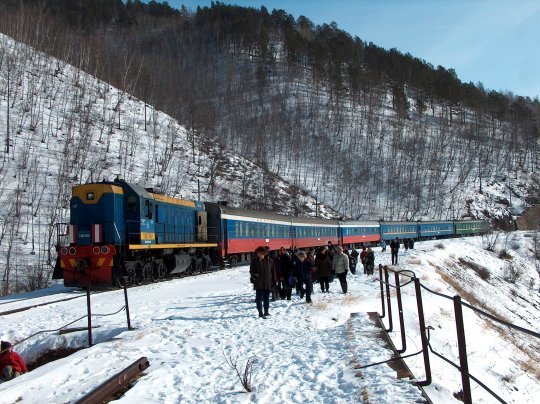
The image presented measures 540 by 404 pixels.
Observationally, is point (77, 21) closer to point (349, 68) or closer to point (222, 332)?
point (349, 68)

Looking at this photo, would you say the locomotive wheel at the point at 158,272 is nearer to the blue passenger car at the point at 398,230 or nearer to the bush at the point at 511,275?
the bush at the point at 511,275

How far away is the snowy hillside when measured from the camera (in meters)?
38.7

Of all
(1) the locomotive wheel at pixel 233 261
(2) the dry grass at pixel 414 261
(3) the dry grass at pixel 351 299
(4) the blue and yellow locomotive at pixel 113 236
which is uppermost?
(4) the blue and yellow locomotive at pixel 113 236

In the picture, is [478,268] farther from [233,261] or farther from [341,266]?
[341,266]

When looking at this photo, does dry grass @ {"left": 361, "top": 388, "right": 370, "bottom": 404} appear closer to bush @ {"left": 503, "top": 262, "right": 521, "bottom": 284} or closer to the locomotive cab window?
the locomotive cab window

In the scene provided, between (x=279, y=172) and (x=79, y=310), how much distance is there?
66328 millimetres

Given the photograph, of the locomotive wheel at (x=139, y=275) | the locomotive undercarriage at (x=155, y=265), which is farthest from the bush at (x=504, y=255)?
the locomotive wheel at (x=139, y=275)

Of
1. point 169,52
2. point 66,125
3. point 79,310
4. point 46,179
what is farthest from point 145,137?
point 169,52

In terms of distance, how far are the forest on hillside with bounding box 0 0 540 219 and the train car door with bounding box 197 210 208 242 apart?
45791mm

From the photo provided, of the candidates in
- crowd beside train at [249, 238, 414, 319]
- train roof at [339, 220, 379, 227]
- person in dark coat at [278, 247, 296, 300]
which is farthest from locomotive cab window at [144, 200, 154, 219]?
train roof at [339, 220, 379, 227]

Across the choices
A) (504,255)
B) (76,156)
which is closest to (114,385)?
(76,156)

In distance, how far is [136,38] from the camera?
115 metres

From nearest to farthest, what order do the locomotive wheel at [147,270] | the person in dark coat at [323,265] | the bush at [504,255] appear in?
the person in dark coat at [323,265] → the locomotive wheel at [147,270] → the bush at [504,255]

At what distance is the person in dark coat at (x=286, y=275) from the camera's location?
14641 millimetres
